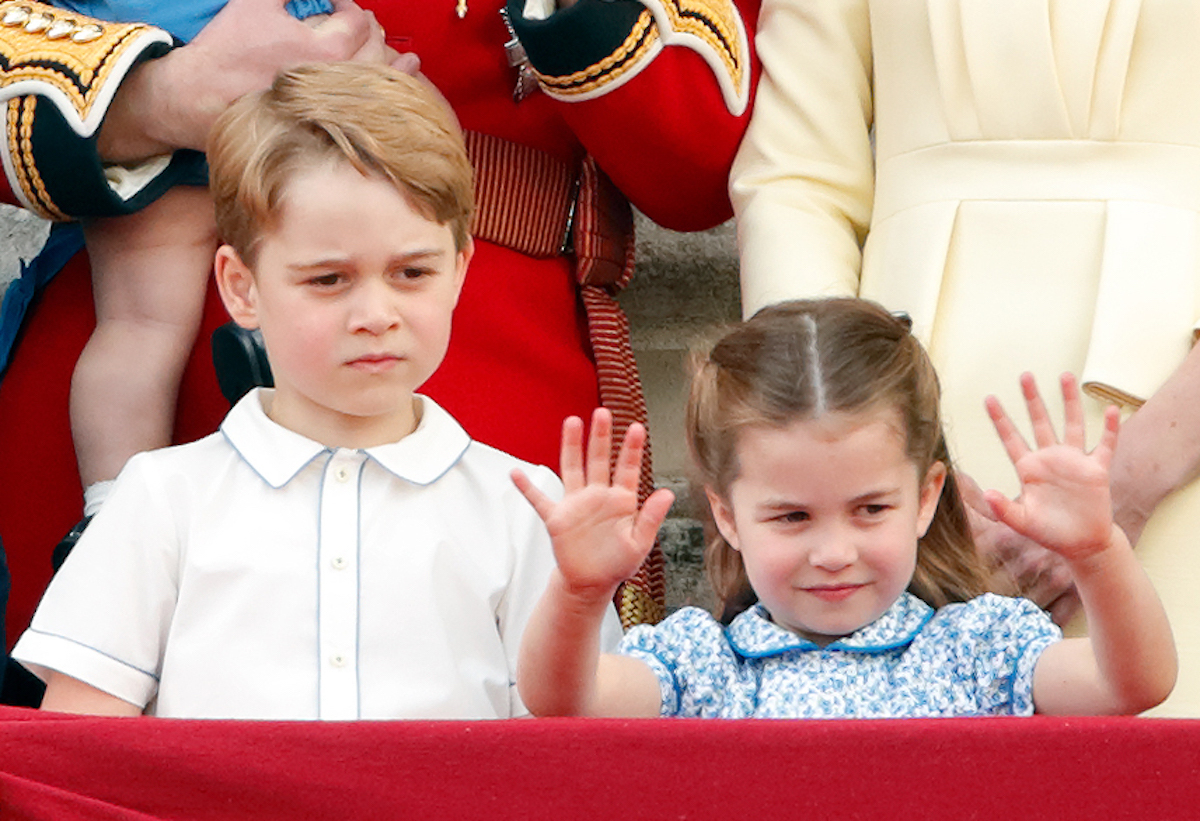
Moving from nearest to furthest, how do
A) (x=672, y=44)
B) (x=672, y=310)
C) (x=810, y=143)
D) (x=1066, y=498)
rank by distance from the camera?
(x=1066, y=498) → (x=672, y=44) → (x=810, y=143) → (x=672, y=310)

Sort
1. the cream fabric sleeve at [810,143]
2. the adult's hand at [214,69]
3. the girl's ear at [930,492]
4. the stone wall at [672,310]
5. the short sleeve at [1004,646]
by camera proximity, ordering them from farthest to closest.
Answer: the stone wall at [672,310] → the cream fabric sleeve at [810,143] → the adult's hand at [214,69] → the girl's ear at [930,492] → the short sleeve at [1004,646]

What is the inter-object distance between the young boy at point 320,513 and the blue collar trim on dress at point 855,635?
193 millimetres

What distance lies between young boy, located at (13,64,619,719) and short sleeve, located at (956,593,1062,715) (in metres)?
0.39

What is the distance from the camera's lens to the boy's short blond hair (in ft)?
5.22

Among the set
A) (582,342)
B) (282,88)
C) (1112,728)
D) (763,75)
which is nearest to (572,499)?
(1112,728)

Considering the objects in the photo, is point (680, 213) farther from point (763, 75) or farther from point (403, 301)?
point (403, 301)

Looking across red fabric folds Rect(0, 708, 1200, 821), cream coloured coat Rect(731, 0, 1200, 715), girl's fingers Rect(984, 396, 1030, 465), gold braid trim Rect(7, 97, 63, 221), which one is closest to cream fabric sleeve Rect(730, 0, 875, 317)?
cream coloured coat Rect(731, 0, 1200, 715)

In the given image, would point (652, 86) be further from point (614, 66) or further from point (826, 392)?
point (826, 392)

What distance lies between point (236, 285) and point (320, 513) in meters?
0.23

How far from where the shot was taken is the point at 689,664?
1.58 metres

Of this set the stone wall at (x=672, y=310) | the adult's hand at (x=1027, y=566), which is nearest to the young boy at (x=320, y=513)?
the adult's hand at (x=1027, y=566)

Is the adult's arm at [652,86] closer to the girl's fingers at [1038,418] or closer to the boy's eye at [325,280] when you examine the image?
the boy's eye at [325,280]

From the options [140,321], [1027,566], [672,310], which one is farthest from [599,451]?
[672,310]

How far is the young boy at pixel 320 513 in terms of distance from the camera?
5.09 feet
